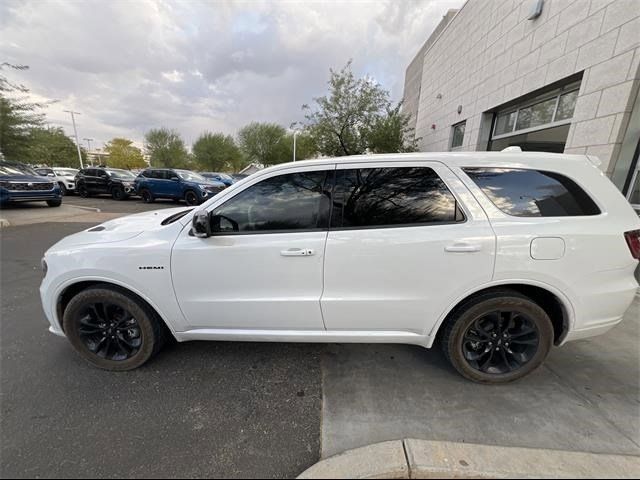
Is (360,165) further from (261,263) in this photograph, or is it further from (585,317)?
(585,317)

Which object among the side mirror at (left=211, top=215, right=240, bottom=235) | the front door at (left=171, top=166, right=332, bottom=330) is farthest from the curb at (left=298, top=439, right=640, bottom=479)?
the side mirror at (left=211, top=215, right=240, bottom=235)

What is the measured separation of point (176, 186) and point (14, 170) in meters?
5.27

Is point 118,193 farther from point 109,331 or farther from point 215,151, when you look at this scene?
point 215,151

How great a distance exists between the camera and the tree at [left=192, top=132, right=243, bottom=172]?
4041cm

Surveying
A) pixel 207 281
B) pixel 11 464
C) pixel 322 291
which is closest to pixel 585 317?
pixel 322 291

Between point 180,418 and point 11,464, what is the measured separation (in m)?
0.90

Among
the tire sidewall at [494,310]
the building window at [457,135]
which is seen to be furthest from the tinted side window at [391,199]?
the building window at [457,135]

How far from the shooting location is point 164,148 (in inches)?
1671

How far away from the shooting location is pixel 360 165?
219cm

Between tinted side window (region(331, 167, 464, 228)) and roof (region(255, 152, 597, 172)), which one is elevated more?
roof (region(255, 152, 597, 172))

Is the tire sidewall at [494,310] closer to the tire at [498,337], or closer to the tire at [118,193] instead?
the tire at [498,337]

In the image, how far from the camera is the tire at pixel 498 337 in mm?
2119

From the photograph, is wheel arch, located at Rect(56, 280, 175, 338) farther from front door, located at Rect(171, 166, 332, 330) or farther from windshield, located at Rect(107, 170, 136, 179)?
windshield, located at Rect(107, 170, 136, 179)

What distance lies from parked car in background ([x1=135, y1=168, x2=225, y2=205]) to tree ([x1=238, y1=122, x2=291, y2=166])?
1004 inches
